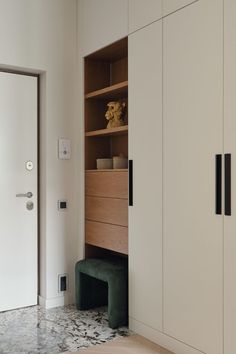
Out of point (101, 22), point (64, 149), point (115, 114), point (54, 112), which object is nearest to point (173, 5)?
point (101, 22)

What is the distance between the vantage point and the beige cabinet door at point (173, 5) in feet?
8.07

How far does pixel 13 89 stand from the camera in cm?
338

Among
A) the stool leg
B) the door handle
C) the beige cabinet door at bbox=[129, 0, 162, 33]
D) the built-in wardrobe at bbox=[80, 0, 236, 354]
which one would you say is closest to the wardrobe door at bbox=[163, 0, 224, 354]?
the built-in wardrobe at bbox=[80, 0, 236, 354]

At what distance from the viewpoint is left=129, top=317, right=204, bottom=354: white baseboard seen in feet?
8.11

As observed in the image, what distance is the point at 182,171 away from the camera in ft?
8.16

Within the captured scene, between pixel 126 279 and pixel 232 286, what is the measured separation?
1.06 metres

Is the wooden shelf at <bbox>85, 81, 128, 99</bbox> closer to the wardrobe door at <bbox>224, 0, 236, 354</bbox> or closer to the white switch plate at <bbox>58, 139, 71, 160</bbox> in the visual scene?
the white switch plate at <bbox>58, 139, 71, 160</bbox>

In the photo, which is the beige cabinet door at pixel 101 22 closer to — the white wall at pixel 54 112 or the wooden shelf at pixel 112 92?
the white wall at pixel 54 112

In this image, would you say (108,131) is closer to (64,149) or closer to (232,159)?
(64,149)

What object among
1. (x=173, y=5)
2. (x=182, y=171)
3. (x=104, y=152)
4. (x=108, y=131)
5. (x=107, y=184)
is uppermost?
(x=173, y=5)

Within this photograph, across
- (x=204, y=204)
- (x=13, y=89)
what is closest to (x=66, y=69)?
(x=13, y=89)

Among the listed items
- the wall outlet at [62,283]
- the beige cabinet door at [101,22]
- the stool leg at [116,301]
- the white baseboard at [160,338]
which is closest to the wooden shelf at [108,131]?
the beige cabinet door at [101,22]

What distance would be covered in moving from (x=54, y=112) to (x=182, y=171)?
1485mm

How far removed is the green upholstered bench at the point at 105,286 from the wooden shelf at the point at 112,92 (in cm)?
141
